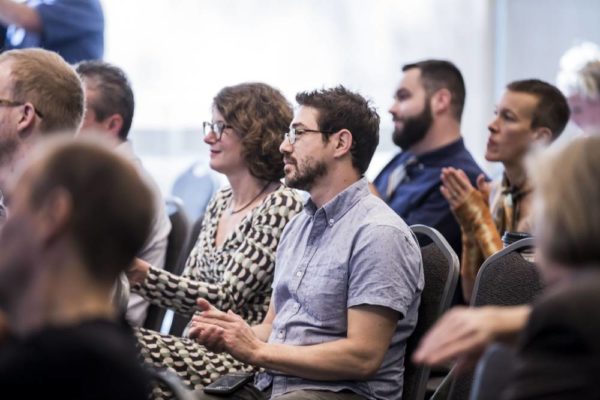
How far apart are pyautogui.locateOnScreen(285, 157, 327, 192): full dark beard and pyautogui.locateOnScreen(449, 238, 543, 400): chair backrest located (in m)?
0.57

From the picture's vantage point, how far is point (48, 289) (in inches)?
53.1

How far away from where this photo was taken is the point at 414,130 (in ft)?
13.9

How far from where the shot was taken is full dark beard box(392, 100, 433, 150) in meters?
4.22

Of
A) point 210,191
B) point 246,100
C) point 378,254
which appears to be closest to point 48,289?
point 378,254

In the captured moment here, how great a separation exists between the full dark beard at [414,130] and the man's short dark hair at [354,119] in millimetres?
1483

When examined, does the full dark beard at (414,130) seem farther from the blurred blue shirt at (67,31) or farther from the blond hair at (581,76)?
the blurred blue shirt at (67,31)

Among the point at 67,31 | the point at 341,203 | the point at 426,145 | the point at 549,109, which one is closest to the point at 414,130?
the point at 426,145

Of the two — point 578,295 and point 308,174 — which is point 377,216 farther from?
point 578,295

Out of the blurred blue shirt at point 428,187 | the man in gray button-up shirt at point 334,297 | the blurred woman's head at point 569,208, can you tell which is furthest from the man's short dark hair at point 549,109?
the blurred woman's head at point 569,208

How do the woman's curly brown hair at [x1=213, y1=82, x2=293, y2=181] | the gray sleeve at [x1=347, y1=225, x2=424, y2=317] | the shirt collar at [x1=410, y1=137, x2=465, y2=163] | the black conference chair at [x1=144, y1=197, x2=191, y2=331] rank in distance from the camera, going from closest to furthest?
the gray sleeve at [x1=347, y1=225, x2=424, y2=317], the woman's curly brown hair at [x1=213, y1=82, x2=293, y2=181], the black conference chair at [x1=144, y1=197, x2=191, y2=331], the shirt collar at [x1=410, y1=137, x2=465, y2=163]

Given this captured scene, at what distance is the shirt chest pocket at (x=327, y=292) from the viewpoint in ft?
7.97

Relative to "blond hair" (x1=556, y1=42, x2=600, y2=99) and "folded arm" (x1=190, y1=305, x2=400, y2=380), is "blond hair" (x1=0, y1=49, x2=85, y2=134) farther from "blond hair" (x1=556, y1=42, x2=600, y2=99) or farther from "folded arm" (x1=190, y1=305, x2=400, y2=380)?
"blond hair" (x1=556, y1=42, x2=600, y2=99)

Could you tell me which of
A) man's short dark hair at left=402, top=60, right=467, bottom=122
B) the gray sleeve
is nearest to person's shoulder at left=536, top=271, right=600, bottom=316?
the gray sleeve

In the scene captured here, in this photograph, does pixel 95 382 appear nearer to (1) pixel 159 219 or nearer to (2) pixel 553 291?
(2) pixel 553 291
